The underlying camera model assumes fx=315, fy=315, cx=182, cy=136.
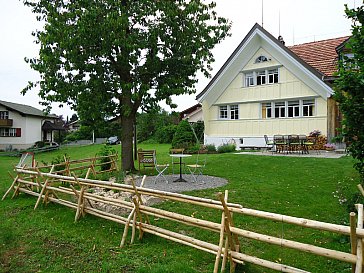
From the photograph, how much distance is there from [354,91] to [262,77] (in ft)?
57.3

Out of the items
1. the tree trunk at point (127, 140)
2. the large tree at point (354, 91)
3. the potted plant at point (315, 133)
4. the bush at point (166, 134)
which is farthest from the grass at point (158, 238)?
the bush at point (166, 134)

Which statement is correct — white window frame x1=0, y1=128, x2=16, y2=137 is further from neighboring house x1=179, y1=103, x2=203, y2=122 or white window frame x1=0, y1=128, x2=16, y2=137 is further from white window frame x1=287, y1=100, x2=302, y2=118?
white window frame x1=287, y1=100, x2=302, y2=118

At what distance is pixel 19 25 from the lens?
506 inches

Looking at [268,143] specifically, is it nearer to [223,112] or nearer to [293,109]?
[293,109]

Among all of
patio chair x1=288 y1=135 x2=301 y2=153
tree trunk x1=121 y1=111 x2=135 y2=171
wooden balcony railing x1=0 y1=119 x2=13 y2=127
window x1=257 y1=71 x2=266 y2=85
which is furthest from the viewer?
wooden balcony railing x1=0 y1=119 x2=13 y2=127

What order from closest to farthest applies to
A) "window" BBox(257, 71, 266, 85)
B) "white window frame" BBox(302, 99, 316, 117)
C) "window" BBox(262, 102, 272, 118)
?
"white window frame" BBox(302, 99, 316, 117) < "window" BBox(262, 102, 272, 118) < "window" BBox(257, 71, 266, 85)

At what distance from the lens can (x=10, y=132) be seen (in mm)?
37750

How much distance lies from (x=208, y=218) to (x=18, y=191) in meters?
6.11

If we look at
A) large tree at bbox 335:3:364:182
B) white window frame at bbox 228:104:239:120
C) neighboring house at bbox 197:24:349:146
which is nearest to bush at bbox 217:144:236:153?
neighboring house at bbox 197:24:349:146

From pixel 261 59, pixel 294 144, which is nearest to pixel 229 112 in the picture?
pixel 261 59

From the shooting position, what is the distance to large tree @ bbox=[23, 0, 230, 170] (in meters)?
9.80

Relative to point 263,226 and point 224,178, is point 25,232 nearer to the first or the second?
point 263,226

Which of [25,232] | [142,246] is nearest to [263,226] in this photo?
[142,246]

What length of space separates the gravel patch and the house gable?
36.6 ft
